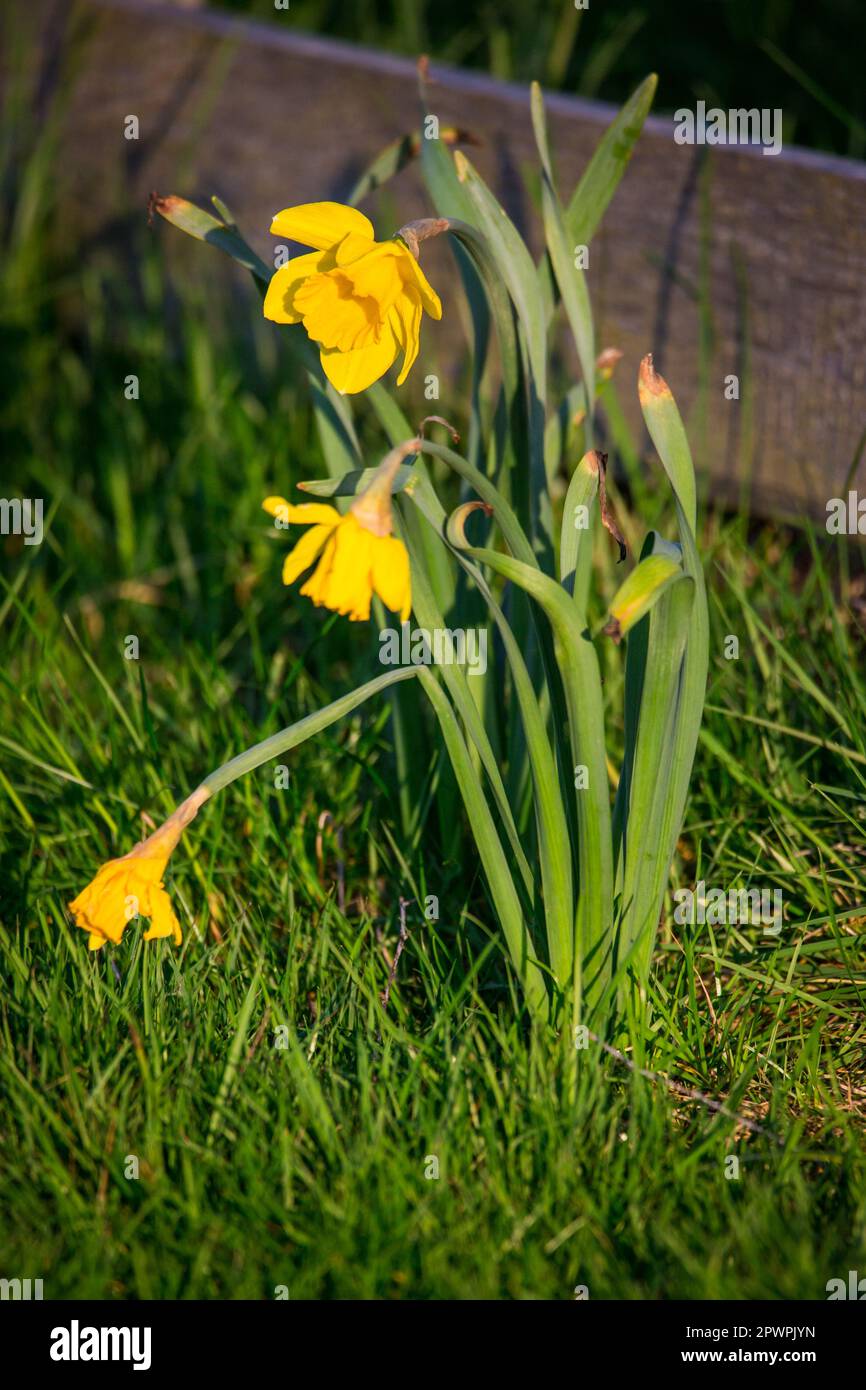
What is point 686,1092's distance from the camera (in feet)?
5.07

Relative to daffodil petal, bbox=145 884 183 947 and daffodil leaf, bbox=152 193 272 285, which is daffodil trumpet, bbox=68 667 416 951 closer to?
daffodil petal, bbox=145 884 183 947

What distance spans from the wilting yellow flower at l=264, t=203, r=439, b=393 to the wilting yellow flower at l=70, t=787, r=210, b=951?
467 mm

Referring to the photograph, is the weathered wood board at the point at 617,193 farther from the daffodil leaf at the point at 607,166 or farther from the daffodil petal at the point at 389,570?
the daffodil petal at the point at 389,570

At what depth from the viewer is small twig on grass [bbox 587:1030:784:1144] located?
4.74ft

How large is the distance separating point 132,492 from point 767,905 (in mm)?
1760

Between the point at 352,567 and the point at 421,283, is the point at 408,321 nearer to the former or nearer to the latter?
the point at 421,283

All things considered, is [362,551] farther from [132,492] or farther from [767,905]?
[132,492]

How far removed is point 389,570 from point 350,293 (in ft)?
1.06

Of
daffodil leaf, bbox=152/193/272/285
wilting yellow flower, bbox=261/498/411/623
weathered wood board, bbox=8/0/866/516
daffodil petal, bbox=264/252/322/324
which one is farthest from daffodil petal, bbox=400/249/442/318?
weathered wood board, bbox=8/0/866/516

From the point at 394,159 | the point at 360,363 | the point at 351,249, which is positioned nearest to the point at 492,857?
the point at 360,363

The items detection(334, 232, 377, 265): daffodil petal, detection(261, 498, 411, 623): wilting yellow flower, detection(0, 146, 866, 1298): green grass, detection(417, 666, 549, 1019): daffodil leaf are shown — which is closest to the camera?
detection(261, 498, 411, 623): wilting yellow flower

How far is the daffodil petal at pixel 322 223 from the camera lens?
4.33ft

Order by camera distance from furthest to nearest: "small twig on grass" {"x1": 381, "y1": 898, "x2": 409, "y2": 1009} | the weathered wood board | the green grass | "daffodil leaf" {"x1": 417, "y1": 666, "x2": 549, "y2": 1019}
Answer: the weathered wood board
"small twig on grass" {"x1": 381, "y1": 898, "x2": 409, "y2": 1009}
"daffodil leaf" {"x1": 417, "y1": 666, "x2": 549, "y2": 1019}
the green grass
